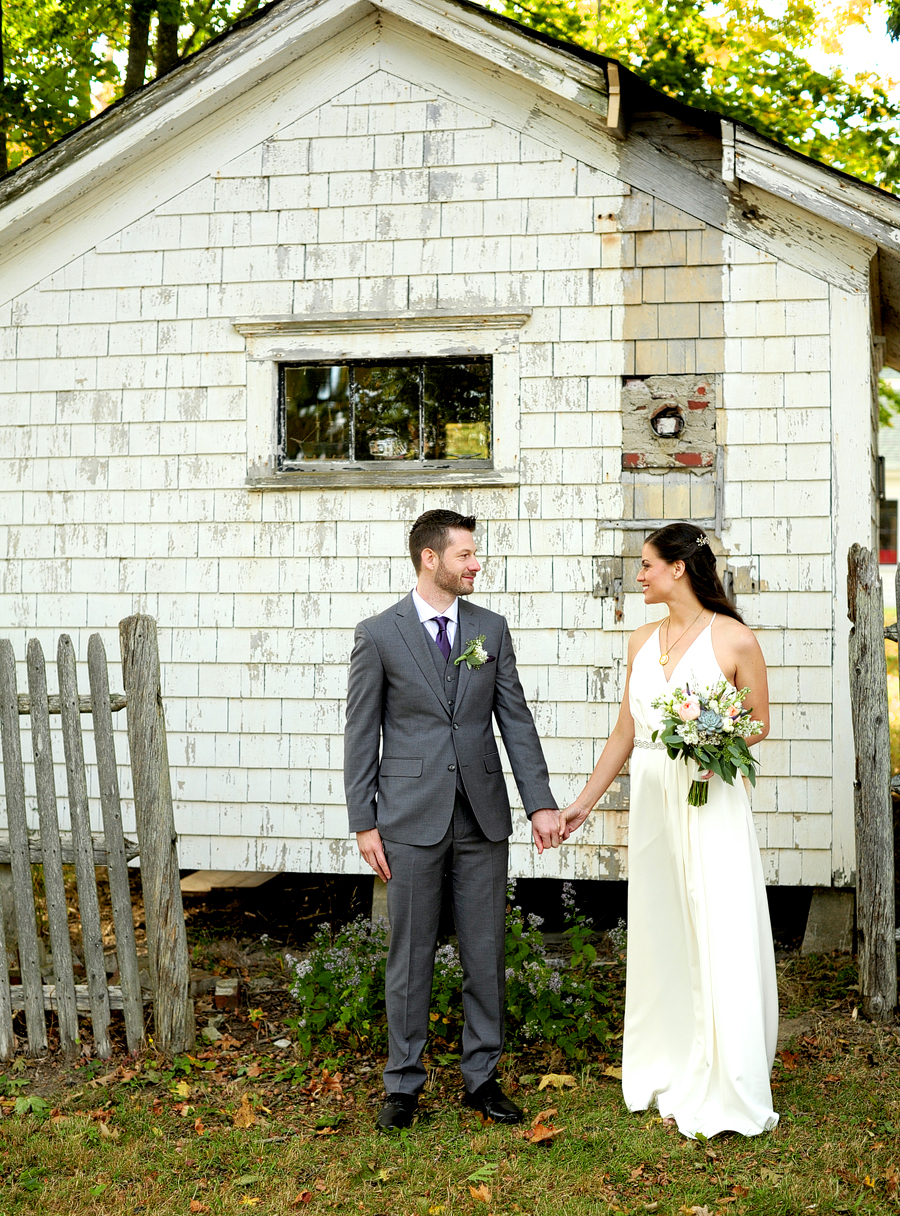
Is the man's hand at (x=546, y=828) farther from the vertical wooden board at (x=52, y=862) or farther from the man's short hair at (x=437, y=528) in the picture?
the vertical wooden board at (x=52, y=862)

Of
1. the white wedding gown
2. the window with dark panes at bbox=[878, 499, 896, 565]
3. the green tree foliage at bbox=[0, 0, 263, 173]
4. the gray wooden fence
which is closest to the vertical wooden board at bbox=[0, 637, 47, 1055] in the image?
the gray wooden fence

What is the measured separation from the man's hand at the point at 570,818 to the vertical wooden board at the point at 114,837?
1947 mm

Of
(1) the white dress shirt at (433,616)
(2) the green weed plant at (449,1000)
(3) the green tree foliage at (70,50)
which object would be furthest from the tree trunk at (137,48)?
(2) the green weed plant at (449,1000)

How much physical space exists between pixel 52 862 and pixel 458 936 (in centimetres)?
189

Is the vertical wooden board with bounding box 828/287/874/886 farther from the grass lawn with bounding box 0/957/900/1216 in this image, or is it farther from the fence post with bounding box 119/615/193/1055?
the fence post with bounding box 119/615/193/1055

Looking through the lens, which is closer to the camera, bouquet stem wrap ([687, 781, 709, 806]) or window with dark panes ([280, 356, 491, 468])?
bouquet stem wrap ([687, 781, 709, 806])

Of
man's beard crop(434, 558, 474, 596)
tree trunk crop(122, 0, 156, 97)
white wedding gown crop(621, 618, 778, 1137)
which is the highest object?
tree trunk crop(122, 0, 156, 97)

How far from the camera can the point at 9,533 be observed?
673 centimetres

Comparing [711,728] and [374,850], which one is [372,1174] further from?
[711,728]

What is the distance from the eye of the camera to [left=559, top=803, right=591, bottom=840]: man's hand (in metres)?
4.24

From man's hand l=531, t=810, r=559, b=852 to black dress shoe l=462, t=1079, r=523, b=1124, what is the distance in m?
0.95

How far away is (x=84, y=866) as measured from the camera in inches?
189

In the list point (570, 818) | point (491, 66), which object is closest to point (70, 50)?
point (491, 66)

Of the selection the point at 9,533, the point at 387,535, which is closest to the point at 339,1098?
the point at 387,535
